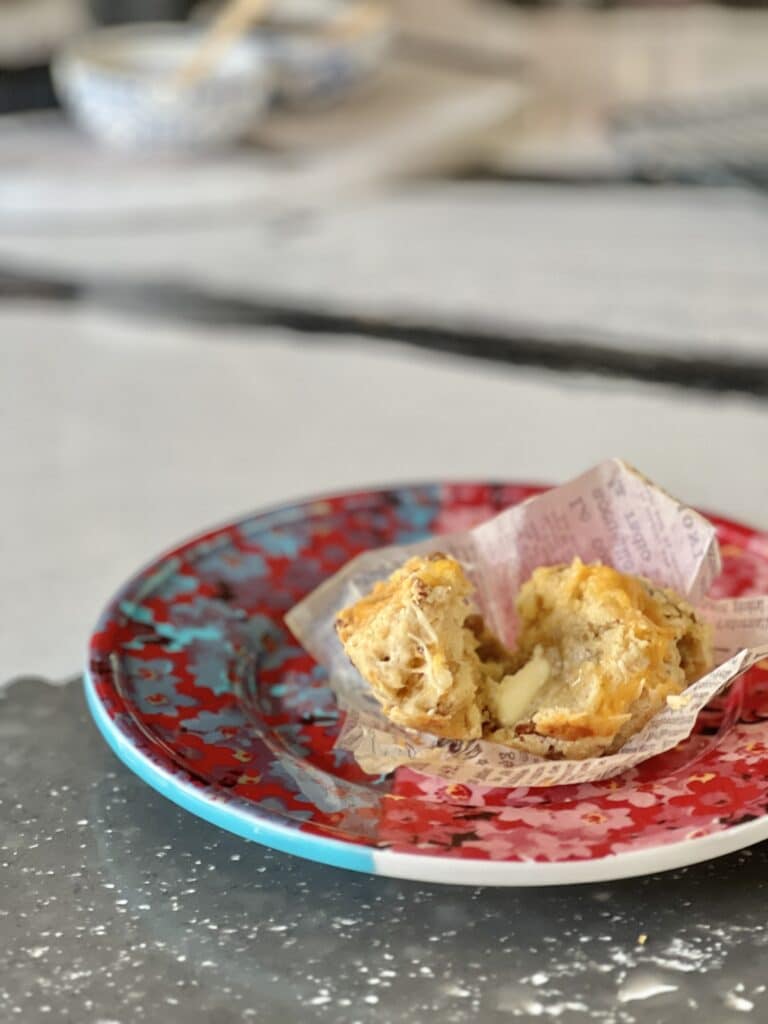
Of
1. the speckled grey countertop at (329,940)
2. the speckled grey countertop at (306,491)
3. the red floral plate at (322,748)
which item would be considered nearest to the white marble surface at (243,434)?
the speckled grey countertop at (306,491)

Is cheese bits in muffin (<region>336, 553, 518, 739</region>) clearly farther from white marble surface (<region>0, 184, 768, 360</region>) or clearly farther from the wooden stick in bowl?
the wooden stick in bowl

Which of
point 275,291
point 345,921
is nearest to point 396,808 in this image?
point 345,921

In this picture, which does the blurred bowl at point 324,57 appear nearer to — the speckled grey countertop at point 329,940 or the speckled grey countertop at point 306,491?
the speckled grey countertop at point 306,491

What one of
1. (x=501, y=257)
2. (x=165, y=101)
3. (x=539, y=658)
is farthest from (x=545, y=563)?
(x=165, y=101)

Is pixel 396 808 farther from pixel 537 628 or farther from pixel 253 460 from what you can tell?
pixel 253 460

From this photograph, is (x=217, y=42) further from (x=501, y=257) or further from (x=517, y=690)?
(x=517, y=690)

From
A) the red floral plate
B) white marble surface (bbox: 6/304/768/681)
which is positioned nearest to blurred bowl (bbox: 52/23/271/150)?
white marble surface (bbox: 6/304/768/681)

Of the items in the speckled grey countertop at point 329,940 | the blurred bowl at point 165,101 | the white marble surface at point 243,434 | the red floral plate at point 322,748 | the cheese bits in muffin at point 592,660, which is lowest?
the speckled grey countertop at point 329,940
